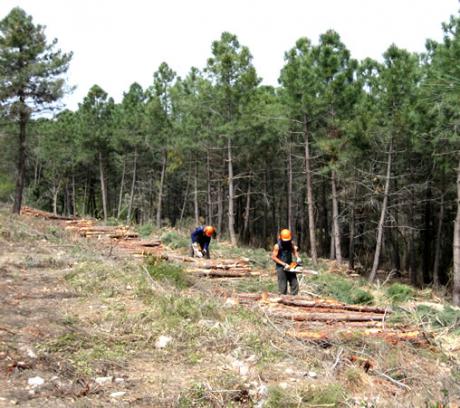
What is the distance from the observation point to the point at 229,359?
5.98m

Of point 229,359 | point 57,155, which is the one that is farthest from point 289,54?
point 57,155

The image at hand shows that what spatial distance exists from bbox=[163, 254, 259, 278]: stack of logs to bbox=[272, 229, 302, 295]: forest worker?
2097 millimetres

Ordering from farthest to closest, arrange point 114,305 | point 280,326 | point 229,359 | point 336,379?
point 114,305, point 280,326, point 229,359, point 336,379

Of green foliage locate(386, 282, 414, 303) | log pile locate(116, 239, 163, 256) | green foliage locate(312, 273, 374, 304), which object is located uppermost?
log pile locate(116, 239, 163, 256)

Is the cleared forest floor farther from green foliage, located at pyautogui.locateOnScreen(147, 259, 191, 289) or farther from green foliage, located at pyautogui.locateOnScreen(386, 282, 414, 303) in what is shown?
green foliage, located at pyautogui.locateOnScreen(386, 282, 414, 303)

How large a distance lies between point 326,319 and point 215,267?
4.91 meters

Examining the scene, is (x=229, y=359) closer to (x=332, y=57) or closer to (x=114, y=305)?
(x=114, y=305)

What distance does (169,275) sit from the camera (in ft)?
33.8

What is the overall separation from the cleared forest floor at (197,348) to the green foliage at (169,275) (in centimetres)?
3

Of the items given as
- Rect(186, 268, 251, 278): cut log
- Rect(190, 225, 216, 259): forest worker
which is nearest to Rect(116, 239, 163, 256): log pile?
Rect(190, 225, 216, 259): forest worker

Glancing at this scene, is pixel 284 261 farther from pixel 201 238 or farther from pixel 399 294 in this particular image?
pixel 201 238

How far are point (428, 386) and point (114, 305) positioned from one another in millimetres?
4764

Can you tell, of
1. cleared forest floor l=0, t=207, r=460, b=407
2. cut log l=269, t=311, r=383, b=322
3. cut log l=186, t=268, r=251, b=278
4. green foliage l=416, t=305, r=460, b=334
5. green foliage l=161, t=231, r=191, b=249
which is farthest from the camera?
green foliage l=161, t=231, r=191, b=249

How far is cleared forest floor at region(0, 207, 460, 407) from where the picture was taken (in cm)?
495
